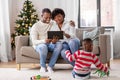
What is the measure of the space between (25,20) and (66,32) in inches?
72.7

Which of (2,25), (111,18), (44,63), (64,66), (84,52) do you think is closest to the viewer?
(84,52)

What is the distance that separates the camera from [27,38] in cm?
429

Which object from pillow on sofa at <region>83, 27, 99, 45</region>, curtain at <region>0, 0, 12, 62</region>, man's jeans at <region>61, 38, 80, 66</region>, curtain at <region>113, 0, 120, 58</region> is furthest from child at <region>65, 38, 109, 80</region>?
curtain at <region>0, 0, 12, 62</region>

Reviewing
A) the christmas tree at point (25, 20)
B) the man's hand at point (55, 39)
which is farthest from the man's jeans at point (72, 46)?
the christmas tree at point (25, 20)

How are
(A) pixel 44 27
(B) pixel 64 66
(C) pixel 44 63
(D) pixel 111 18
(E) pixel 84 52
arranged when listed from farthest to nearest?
(D) pixel 111 18 < (B) pixel 64 66 < (A) pixel 44 27 < (C) pixel 44 63 < (E) pixel 84 52

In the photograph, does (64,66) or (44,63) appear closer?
(44,63)

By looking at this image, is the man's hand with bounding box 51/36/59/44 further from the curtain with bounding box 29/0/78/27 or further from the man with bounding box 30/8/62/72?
the curtain with bounding box 29/0/78/27

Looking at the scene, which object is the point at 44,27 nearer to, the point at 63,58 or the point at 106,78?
the point at 63,58

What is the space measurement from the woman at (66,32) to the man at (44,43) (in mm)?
95

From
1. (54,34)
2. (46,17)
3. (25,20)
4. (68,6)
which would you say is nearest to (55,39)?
(54,34)

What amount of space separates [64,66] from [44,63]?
0.73 metres

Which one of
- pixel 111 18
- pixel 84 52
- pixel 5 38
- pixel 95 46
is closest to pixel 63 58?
pixel 95 46

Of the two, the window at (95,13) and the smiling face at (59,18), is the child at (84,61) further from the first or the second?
the window at (95,13)

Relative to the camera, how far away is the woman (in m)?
3.85
